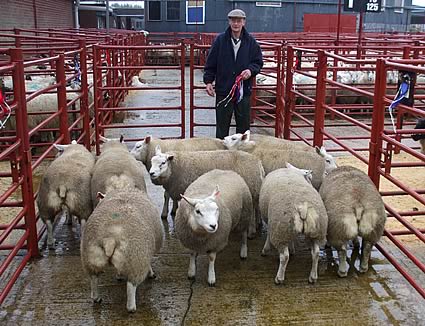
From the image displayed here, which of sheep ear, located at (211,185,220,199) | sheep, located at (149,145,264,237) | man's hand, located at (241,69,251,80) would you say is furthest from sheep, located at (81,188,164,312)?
man's hand, located at (241,69,251,80)

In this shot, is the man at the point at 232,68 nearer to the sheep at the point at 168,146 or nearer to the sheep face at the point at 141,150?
the sheep at the point at 168,146

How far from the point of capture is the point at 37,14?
18.8 m

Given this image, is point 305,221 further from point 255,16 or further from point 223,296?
point 255,16

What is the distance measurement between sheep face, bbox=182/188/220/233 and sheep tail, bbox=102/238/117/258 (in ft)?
2.04

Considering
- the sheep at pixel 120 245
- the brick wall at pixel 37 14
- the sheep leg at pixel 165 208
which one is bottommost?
the sheep leg at pixel 165 208

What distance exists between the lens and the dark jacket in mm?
6734

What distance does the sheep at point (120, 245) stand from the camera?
3.61 m

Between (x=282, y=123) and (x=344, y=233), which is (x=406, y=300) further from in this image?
(x=282, y=123)

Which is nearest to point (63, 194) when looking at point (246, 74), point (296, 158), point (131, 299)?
point (131, 299)

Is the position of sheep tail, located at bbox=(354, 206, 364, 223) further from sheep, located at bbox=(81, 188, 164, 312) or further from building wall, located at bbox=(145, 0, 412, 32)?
building wall, located at bbox=(145, 0, 412, 32)

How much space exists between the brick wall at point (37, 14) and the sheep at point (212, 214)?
41.1ft

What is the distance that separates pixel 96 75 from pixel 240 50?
2.28 meters

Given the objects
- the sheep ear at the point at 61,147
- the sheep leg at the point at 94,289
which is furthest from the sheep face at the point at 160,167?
the sheep leg at the point at 94,289

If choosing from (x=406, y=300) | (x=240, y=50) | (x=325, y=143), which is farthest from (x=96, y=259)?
(x=325, y=143)
